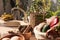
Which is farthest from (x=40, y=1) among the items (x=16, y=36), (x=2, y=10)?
(x=2, y=10)

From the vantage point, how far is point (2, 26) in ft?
7.50

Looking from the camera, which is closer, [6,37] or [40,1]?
[6,37]

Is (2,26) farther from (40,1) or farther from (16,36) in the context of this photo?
(16,36)

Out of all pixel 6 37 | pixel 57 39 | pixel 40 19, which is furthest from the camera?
pixel 40 19

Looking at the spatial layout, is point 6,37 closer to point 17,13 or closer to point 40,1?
point 40,1

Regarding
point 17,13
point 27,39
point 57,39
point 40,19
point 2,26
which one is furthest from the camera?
point 17,13

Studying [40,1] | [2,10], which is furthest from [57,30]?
[2,10]

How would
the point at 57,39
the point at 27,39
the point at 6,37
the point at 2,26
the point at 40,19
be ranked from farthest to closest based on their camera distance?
the point at 2,26, the point at 40,19, the point at 27,39, the point at 6,37, the point at 57,39

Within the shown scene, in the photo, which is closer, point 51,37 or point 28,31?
point 51,37

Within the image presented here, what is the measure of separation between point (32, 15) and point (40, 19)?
80 mm

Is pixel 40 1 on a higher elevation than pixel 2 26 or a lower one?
higher

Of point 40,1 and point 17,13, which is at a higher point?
point 40,1

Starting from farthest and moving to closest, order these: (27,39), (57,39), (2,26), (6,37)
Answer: (2,26) < (27,39) < (6,37) < (57,39)

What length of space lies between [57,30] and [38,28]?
0.20 m
